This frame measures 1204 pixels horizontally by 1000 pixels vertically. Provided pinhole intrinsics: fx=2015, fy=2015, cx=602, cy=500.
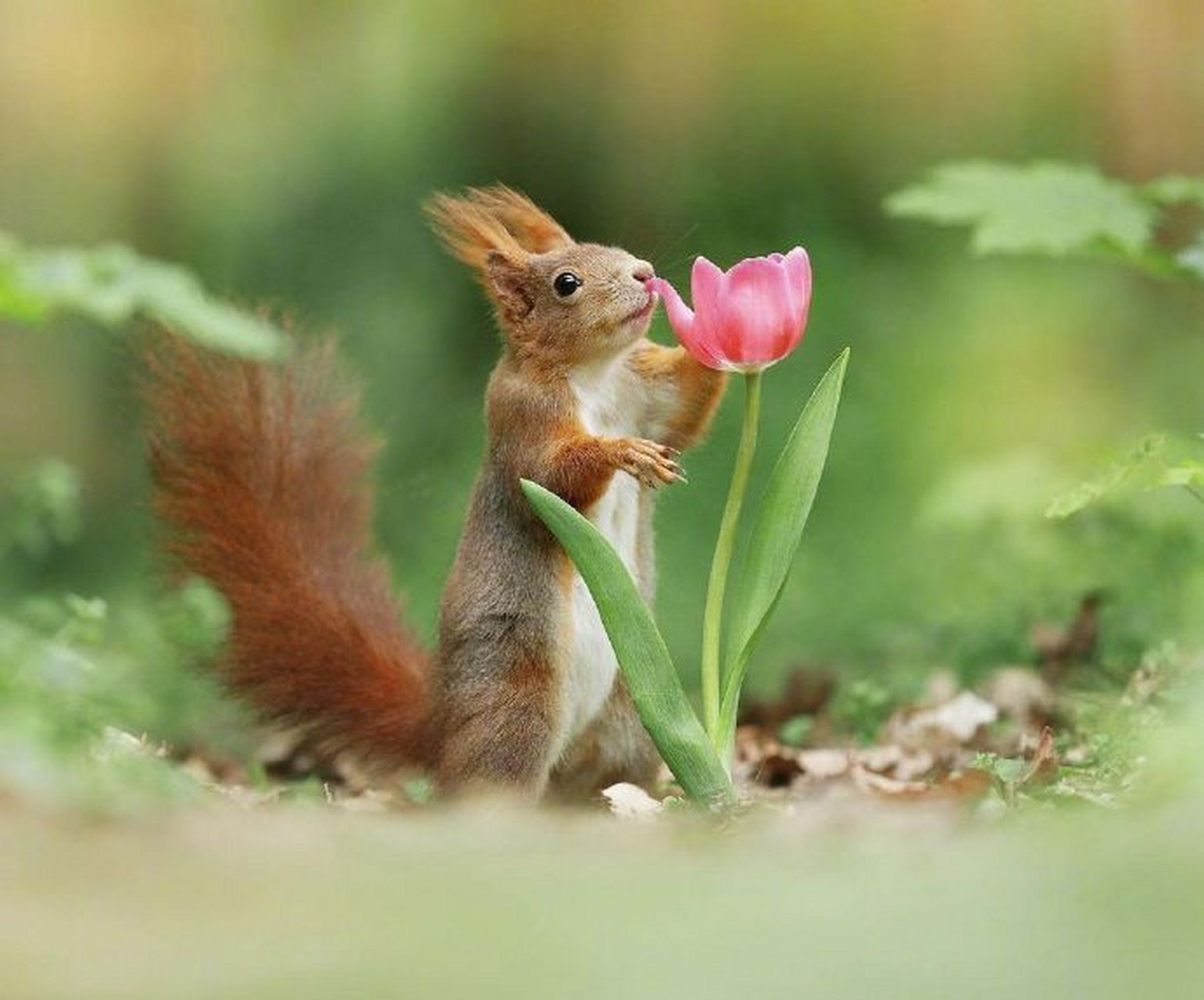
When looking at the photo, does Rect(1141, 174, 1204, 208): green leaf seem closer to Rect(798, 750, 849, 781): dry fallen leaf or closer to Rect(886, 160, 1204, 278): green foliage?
Rect(886, 160, 1204, 278): green foliage

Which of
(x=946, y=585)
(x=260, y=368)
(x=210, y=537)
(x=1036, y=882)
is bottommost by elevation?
(x=946, y=585)

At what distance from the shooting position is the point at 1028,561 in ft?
17.4

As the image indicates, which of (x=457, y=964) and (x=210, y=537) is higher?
(x=457, y=964)

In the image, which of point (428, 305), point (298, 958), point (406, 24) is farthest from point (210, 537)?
point (406, 24)

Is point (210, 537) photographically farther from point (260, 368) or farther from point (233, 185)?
point (233, 185)

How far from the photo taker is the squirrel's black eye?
339 centimetres

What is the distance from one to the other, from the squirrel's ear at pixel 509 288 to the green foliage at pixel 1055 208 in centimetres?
150

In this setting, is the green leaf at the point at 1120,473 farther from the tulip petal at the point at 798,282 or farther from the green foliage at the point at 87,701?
the green foliage at the point at 87,701

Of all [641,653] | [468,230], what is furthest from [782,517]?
[468,230]

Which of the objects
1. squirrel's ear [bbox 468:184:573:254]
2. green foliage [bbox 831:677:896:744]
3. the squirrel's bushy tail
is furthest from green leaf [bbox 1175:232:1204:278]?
the squirrel's bushy tail

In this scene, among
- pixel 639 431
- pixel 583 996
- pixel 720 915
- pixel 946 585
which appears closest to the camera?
pixel 583 996

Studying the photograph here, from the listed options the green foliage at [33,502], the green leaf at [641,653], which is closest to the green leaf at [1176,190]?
the green leaf at [641,653]

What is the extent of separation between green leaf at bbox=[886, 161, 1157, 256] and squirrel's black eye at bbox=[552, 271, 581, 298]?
4.85 feet

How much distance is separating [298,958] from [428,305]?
5161 millimetres
